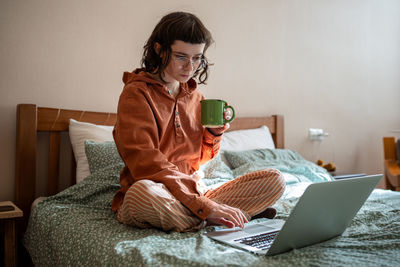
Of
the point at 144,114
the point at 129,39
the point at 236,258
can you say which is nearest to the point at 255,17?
the point at 129,39

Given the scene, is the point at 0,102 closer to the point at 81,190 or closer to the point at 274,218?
the point at 81,190

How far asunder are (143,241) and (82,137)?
37.7 inches

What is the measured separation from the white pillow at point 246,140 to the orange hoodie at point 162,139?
31.7 inches

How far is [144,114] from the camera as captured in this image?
4.00 ft

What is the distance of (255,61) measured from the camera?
2.70m

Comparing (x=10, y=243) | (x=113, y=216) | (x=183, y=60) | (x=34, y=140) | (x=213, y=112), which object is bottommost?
(x=10, y=243)

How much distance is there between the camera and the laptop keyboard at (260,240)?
3.02ft

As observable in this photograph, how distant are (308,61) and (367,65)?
0.85 meters

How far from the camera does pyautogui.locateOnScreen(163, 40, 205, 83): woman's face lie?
1256 mm

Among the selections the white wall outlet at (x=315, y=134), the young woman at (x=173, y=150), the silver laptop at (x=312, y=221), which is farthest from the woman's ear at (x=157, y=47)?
the white wall outlet at (x=315, y=134)

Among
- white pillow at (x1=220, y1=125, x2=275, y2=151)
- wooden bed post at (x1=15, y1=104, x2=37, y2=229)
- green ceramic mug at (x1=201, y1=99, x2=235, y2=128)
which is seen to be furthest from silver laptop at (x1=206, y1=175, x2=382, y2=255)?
white pillow at (x1=220, y1=125, x2=275, y2=151)

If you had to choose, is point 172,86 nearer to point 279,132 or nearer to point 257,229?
point 257,229

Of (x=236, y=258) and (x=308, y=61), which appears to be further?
(x=308, y=61)

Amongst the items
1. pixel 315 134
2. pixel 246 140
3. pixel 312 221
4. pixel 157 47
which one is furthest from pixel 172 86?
pixel 315 134
